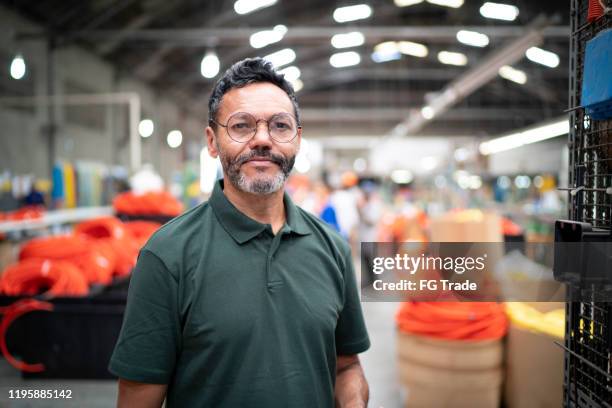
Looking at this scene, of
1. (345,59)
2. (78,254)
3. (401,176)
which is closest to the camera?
(78,254)

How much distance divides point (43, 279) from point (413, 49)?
1384cm

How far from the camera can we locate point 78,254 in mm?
3557

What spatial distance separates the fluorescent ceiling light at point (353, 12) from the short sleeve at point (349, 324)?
11.3 meters

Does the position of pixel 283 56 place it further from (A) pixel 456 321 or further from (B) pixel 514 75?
(A) pixel 456 321

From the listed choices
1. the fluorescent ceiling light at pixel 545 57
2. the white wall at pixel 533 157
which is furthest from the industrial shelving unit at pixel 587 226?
the white wall at pixel 533 157

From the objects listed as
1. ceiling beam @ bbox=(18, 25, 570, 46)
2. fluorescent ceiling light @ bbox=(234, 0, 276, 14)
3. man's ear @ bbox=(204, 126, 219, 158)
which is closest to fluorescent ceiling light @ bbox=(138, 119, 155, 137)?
ceiling beam @ bbox=(18, 25, 570, 46)

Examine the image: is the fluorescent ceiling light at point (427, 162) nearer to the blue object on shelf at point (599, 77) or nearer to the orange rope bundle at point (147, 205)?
the orange rope bundle at point (147, 205)

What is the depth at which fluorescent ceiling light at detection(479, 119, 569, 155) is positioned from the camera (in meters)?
7.32

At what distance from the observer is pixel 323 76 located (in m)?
19.0

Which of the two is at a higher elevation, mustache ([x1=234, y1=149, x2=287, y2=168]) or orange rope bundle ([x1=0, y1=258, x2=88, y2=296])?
mustache ([x1=234, y1=149, x2=287, y2=168])

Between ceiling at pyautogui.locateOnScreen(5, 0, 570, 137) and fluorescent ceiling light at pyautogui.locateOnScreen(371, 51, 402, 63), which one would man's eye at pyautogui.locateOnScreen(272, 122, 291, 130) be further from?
fluorescent ceiling light at pyautogui.locateOnScreen(371, 51, 402, 63)

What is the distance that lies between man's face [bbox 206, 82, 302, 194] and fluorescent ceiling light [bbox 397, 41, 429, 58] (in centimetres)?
1401

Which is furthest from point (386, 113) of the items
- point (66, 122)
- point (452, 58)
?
point (66, 122)

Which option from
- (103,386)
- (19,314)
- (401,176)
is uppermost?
(401,176)
